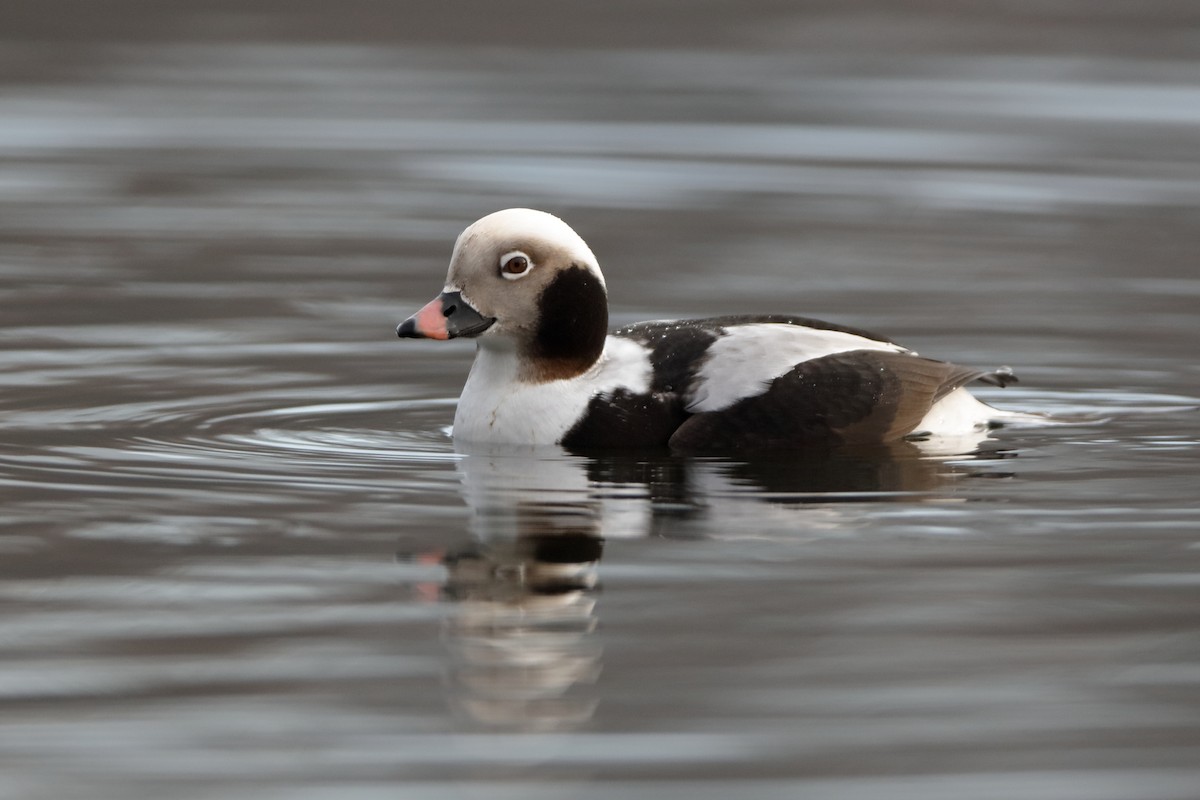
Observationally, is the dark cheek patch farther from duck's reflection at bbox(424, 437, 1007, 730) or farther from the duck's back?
duck's reflection at bbox(424, 437, 1007, 730)

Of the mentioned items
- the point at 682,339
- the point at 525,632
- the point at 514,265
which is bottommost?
the point at 525,632

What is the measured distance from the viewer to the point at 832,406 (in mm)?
8148

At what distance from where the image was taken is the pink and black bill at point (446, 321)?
7.99 m

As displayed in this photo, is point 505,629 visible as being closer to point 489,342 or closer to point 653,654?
point 653,654

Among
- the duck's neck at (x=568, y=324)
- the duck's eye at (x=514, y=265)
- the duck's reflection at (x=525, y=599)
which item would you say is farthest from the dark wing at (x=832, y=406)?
the duck's eye at (x=514, y=265)

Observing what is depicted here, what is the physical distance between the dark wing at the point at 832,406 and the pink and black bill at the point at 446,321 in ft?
2.67

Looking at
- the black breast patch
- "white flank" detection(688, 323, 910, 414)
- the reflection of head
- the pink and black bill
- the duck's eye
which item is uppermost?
the duck's eye

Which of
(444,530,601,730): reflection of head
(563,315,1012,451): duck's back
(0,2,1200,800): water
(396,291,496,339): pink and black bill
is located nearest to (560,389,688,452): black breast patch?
(563,315,1012,451): duck's back

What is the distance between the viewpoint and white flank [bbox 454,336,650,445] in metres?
8.09

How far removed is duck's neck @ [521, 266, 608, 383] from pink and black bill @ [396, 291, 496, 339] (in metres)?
0.20

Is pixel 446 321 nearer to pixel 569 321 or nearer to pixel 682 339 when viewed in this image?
pixel 569 321

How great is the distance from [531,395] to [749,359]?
791mm

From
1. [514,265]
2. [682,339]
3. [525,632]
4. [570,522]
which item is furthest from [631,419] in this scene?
[525,632]

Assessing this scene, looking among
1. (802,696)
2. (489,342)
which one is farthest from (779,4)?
(802,696)
